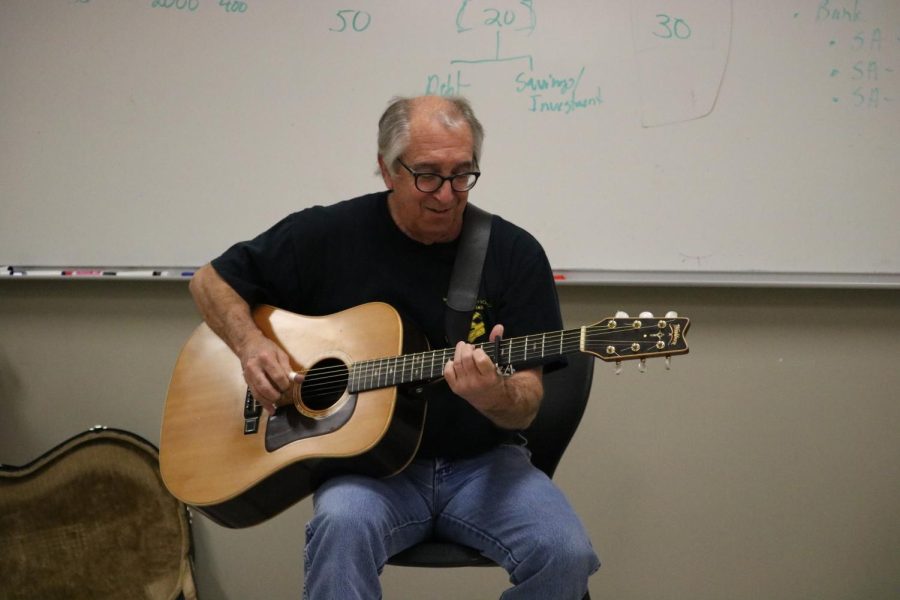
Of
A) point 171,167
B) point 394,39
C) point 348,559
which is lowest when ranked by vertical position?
point 348,559

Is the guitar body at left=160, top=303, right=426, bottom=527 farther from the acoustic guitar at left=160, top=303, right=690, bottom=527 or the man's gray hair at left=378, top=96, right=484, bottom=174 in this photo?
the man's gray hair at left=378, top=96, right=484, bottom=174

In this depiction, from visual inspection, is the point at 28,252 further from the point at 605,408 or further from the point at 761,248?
the point at 761,248

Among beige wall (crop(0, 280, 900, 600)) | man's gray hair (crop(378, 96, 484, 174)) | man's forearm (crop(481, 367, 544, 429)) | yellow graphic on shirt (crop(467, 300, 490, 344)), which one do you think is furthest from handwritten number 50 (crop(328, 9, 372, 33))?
man's forearm (crop(481, 367, 544, 429))

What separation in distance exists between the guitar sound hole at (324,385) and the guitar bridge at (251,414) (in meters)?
0.11

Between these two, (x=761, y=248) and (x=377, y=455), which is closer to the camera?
(x=377, y=455)

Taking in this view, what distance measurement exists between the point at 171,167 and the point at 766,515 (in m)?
2.21

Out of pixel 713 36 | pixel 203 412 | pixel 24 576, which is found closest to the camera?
pixel 203 412

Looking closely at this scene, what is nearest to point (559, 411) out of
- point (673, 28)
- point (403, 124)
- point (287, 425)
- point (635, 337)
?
point (635, 337)

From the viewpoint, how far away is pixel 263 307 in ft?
7.09

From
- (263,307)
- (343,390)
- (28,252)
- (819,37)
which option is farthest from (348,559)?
(819,37)

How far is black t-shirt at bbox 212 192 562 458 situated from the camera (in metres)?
2.03

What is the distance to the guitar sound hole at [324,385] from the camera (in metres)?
1.94

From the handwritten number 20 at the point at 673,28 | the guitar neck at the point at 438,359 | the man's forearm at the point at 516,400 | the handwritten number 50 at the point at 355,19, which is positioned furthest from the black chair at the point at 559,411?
the handwritten number 50 at the point at 355,19

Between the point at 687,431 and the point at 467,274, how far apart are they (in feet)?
3.86
